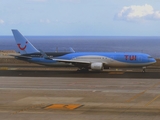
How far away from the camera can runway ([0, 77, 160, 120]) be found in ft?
78.1

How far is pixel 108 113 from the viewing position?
79.4ft

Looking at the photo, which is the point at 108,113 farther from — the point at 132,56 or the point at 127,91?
the point at 132,56

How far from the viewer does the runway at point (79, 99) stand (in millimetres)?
23812

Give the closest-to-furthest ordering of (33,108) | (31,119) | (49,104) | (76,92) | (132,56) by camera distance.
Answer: (31,119) → (33,108) → (49,104) → (76,92) → (132,56)

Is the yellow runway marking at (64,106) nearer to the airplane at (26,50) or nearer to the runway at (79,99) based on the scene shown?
the runway at (79,99)

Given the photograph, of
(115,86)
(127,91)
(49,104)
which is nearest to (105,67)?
(115,86)

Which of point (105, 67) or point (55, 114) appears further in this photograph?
point (105, 67)

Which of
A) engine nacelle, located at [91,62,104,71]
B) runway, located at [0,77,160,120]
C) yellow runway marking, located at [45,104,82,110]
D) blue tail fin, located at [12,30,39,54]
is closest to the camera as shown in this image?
runway, located at [0,77,160,120]

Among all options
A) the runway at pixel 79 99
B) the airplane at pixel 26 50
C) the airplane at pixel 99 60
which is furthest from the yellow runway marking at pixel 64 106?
the airplane at pixel 26 50

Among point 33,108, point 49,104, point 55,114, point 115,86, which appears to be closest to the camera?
point 55,114

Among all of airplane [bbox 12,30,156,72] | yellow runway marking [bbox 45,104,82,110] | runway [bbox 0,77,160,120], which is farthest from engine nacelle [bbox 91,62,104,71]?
yellow runway marking [bbox 45,104,82,110]

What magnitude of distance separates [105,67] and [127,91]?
→ 22578 millimetres

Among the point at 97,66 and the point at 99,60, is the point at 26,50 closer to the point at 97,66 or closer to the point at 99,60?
the point at 99,60

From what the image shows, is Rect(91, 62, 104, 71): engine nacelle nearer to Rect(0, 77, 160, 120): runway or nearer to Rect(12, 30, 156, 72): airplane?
Rect(12, 30, 156, 72): airplane
